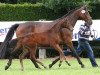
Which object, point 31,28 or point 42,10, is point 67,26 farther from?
point 42,10

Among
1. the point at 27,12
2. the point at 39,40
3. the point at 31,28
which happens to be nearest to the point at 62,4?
the point at 27,12

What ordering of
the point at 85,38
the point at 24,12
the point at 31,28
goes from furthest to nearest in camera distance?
the point at 24,12 → the point at 85,38 → the point at 31,28

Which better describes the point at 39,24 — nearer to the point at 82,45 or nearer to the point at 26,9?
the point at 82,45

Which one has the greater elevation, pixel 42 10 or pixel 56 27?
pixel 56 27

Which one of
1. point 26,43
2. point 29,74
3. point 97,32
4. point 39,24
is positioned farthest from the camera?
point 97,32

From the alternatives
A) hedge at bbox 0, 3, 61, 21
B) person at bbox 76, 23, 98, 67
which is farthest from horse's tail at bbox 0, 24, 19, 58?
hedge at bbox 0, 3, 61, 21

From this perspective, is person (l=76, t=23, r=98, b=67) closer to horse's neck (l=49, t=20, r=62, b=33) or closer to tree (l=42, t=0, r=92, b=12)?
horse's neck (l=49, t=20, r=62, b=33)

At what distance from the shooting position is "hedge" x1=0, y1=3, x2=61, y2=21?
104 ft

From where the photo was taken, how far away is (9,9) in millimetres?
Result: 31891

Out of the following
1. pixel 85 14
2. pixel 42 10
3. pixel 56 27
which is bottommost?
pixel 42 10

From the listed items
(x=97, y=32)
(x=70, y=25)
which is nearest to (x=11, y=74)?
(x=70, y=25)

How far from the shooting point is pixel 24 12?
105 feet

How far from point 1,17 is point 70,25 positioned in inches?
440

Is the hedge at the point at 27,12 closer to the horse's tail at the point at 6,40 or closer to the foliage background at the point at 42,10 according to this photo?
the foliage background at the point at 42,10
